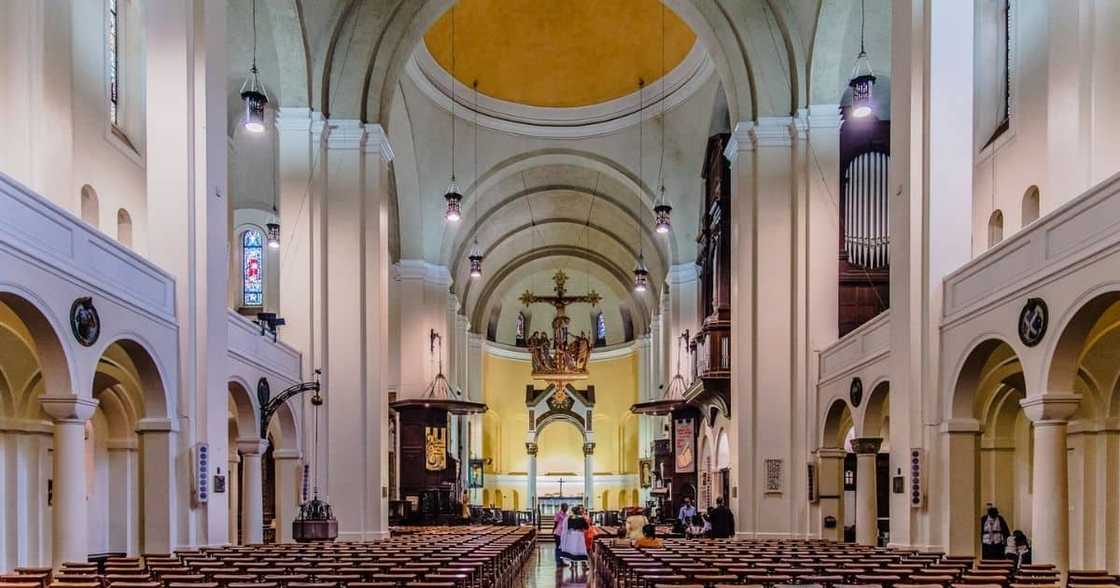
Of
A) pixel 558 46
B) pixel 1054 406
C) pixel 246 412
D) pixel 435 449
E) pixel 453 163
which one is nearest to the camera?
pixel 1054 406

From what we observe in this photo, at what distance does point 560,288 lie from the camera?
4244cm

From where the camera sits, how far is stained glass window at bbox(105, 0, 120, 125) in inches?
594

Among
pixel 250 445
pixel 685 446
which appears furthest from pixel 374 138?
pixel 685 446

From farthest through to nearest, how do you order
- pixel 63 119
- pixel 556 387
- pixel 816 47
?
pixel 556 387 < pixel 816 47 < pixel 63 119

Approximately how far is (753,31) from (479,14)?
1104 centimetres

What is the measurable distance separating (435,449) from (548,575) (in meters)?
13.3

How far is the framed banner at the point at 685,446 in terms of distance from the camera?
29.5 m

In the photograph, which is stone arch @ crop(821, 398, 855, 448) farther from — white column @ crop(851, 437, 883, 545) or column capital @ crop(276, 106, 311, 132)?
column capital @ crop(276, 106, 311, 132)

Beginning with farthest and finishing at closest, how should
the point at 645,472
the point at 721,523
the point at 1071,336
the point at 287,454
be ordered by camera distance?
1. the point at 645,472
2. the point at 721,523
3. the point at 287,454
4. the point at 1071,336

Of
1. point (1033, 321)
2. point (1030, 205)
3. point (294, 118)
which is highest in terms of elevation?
point (294, 118)

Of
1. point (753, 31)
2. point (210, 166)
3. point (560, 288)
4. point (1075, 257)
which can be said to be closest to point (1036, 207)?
point (1075, 257)

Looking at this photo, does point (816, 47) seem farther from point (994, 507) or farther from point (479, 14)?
point (479, 14)

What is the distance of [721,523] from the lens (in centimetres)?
1931

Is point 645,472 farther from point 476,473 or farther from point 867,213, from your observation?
point 867,213
